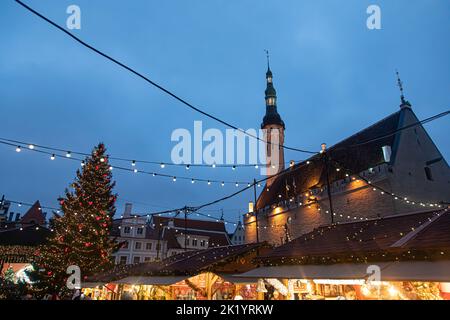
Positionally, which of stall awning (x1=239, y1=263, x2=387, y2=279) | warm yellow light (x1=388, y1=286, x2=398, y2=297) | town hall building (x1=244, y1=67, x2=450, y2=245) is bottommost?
warm yellow light (x1=388, y1=286, x2=398, y2=297)

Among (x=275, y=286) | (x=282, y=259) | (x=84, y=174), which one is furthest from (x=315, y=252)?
(x=84, y=174)

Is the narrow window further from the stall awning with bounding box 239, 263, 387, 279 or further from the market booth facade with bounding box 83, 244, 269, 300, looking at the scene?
the stall awning with bounding box 239, 263, 387, 279

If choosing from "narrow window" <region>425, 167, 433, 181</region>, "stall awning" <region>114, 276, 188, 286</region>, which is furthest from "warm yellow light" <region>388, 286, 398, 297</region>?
"narrow window" <region>425, 167, 433, 181</region>

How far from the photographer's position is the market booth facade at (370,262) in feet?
19.0

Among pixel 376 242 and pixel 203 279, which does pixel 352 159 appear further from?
pixel 376 242

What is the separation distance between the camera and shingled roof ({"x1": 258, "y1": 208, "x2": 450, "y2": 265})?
20.0ft

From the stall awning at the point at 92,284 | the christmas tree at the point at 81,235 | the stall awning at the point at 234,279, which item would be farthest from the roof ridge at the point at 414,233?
the christmas tree at the point at 81,235

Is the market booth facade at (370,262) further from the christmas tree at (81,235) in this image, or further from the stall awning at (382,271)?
the christmas tree at (81,235)

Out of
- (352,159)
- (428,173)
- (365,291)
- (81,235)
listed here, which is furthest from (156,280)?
(428,173)

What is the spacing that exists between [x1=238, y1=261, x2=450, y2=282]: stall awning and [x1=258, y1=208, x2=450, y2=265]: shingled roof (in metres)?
0.19

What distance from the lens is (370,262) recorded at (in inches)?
264

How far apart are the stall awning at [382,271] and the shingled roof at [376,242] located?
0.63 feet
